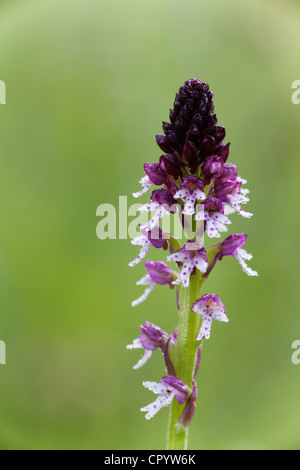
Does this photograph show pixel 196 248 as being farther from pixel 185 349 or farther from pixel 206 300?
pixel 185 349

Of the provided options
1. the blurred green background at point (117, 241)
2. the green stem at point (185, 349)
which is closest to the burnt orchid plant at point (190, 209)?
the green stem at point (185, 349)

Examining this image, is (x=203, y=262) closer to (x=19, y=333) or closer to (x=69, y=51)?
(x=19, y=333)

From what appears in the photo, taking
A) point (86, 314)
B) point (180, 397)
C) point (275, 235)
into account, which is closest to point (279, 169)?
point (275, 235)

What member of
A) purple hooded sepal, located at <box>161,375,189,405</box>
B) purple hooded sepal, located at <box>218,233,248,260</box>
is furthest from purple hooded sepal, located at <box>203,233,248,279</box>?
purple hooded sepal, located at <box>161,375,189,405</box>

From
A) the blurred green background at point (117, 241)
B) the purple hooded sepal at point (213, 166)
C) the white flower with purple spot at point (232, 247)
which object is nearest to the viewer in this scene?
the purple hooded sepal at point (213, 166)

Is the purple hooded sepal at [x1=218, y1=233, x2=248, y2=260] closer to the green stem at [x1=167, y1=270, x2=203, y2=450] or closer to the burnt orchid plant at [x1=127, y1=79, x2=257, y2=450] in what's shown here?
the burnt orchid plant at [x1=127, y1=79, x2=257, y2=450]

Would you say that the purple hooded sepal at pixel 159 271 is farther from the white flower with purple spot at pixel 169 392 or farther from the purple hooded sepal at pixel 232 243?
the white flower with purple spot at pixel 169 392

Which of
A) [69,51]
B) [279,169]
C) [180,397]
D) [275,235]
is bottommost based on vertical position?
[180,397]
